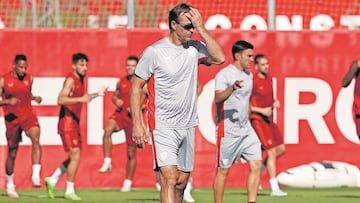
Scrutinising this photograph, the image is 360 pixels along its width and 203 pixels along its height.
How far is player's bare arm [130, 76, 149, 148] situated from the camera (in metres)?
12.3

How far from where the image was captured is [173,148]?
12.7 metres

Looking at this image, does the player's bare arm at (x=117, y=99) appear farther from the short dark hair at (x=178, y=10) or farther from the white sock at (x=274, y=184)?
the short dark hair at (x=178, y=10)

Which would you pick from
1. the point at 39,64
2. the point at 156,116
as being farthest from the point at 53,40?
the point at 156,116

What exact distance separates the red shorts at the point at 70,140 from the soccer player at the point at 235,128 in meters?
3.97

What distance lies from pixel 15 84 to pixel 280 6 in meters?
5.46

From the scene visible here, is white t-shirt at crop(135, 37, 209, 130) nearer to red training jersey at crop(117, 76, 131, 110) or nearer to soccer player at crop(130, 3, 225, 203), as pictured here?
soccer player at crop(130, 3, 225, 203)

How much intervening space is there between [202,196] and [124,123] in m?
2.40

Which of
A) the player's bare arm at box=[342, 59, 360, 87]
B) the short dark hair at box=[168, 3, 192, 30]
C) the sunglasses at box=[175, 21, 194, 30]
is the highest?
the short dark hair at box=[168, 3, 192, 30]

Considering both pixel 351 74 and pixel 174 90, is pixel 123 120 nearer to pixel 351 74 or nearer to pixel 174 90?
pixel 351 74

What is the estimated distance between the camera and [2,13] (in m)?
22.5

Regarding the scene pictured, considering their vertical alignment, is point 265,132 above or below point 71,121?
below

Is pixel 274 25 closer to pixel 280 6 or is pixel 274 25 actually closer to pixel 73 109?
pixel 280 6

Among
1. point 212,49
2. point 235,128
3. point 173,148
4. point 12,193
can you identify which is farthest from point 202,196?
point 212,49

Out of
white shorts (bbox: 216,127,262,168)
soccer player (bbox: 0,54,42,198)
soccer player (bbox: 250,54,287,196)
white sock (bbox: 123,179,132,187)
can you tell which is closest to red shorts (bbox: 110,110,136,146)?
white sock (bbox: 123,179,132,187)
